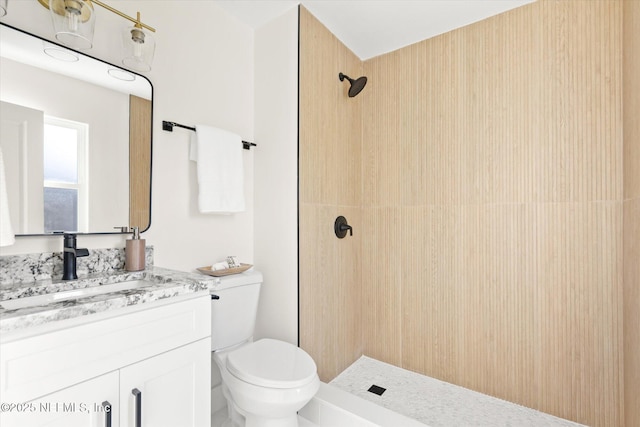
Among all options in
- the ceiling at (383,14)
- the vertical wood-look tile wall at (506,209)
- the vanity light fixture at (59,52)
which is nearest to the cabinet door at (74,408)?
the vanity light fixture at (59,52)

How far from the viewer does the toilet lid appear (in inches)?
49.1

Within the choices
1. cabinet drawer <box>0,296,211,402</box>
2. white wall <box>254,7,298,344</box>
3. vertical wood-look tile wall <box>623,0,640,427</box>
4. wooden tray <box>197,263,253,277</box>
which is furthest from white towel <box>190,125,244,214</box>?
vertical wood-look tile wall <box>623,0,640,427</box>

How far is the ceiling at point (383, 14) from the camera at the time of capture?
5.82 ft

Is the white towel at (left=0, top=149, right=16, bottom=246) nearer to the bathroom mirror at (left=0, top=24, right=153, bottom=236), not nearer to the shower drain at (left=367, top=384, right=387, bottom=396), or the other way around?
the bathroom mirror at (left=0, top=24, right=153, bottom=236)

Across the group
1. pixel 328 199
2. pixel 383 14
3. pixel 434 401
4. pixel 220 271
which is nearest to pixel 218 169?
pixel 220 271

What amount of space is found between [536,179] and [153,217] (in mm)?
2109

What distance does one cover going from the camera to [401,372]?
2.15 metres

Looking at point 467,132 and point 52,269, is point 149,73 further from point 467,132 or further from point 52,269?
point 467,132

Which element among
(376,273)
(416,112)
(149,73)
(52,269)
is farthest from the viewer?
(376,273)

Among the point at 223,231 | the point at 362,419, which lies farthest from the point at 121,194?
the point at 362,419

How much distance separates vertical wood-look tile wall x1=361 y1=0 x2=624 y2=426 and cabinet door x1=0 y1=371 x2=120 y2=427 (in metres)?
1.80

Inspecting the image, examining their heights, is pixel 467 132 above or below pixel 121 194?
above

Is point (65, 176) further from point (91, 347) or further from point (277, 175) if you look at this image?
point (277, 175)

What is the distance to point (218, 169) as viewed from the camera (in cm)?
166
